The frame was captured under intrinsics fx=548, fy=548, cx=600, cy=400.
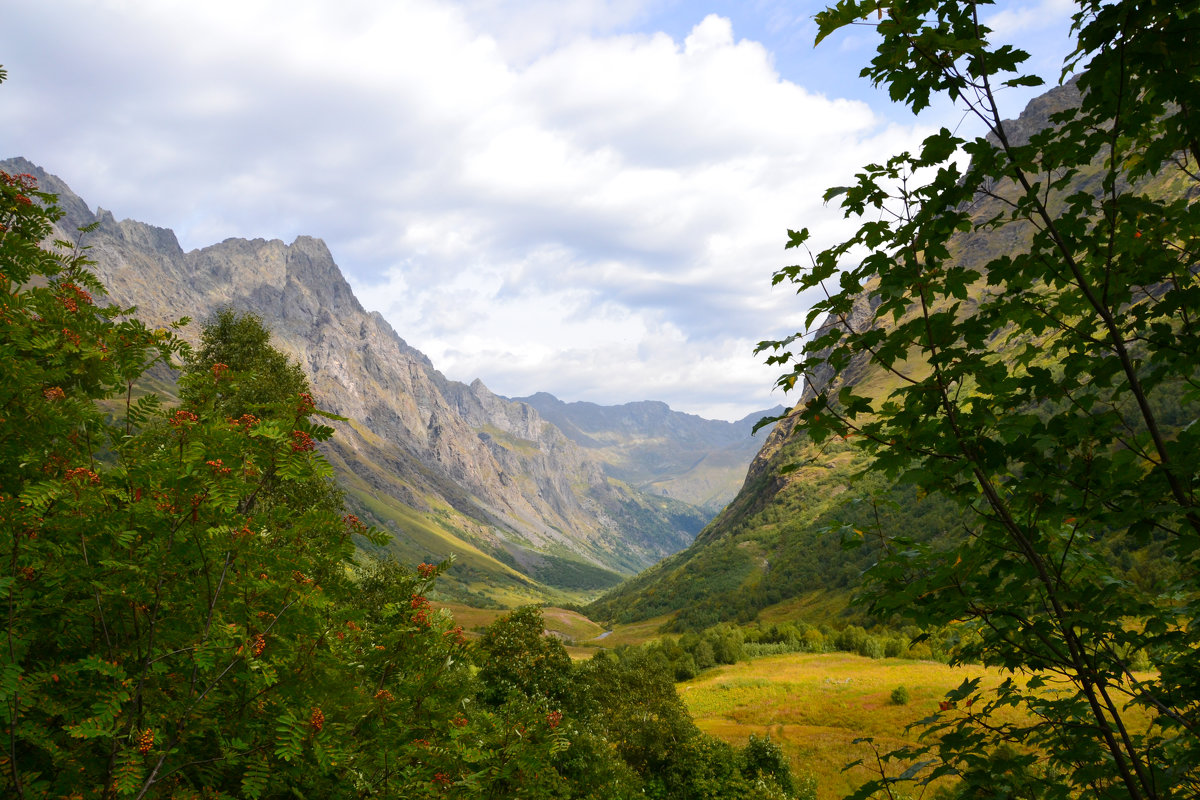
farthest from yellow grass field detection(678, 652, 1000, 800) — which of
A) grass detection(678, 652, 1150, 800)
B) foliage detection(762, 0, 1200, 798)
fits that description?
foliage detection(762, 0, 1200, 798)

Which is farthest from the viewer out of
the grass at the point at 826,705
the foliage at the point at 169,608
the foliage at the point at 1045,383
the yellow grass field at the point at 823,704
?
the yellow grass field at the point at 823,704

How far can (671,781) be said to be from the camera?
3145 cm

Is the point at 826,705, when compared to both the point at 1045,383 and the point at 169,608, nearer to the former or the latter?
the point at 1045,383

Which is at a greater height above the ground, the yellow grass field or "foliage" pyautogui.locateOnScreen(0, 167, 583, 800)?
"foliage" pyautogui.locateOnScreen(0, 167, 583, 800)

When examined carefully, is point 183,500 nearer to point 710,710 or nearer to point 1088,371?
point 1088,371

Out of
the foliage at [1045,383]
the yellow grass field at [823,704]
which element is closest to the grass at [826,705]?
the yellow grass field at [823,704]

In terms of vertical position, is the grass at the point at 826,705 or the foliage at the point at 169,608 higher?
the foliage at the point at 169,608

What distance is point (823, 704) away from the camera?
2130 inches

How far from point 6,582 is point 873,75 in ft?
25.8

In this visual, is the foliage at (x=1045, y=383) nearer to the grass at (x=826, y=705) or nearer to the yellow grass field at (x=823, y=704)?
the yellow grass field at (x=823, y=704)

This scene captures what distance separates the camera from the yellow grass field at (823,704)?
1635 inches

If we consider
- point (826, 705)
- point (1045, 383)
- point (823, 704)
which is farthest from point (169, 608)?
point (823, 704)

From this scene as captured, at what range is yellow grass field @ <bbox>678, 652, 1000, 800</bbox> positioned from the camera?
41531mm

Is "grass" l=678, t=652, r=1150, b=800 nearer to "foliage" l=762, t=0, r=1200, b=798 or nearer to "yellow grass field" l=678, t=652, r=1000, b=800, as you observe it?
"yellow grass field" l=678, t=652, r=1000, b=800
